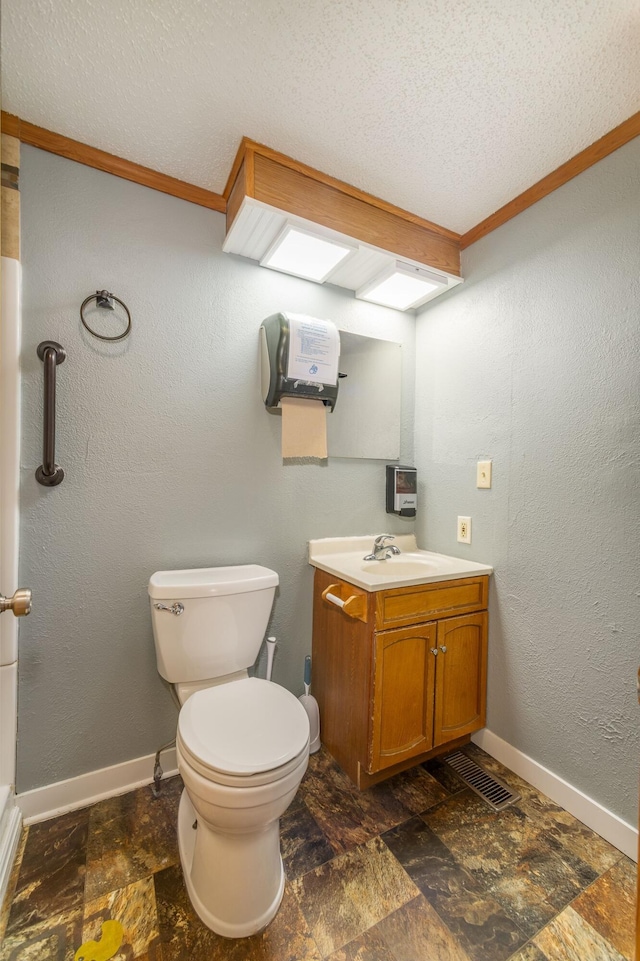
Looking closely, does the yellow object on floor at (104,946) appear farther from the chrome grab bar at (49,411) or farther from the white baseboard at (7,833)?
the chrome grab bar at (49,411)

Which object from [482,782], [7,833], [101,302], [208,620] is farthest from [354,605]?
[101,302]

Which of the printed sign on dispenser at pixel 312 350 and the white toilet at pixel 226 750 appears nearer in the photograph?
the white toilet at pixel 226 750

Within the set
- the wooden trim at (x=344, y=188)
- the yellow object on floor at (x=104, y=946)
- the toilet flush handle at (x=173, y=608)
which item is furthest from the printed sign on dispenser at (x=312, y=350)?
the yellow object on floor at (x=104, y=946)

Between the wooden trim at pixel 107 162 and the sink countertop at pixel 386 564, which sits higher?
the wooden trim at pixel 107 162

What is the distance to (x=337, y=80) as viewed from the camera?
1128mm

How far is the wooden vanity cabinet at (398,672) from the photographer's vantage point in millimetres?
1360

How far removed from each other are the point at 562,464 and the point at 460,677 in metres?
0.92

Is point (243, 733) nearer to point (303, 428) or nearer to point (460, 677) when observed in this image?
point (460, 677)

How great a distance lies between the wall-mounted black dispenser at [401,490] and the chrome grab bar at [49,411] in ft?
4.57

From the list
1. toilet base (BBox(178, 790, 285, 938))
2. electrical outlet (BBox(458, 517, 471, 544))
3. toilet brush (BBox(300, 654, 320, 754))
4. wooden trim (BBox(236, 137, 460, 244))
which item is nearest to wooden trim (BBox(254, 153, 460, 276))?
wooden trim (BBox(236, 137, 460, 244))

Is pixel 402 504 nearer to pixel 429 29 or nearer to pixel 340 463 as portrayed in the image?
pixel 340 463

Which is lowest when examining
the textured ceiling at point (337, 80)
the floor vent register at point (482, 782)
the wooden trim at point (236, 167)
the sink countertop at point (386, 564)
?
the floor vent register at point (482, 782)

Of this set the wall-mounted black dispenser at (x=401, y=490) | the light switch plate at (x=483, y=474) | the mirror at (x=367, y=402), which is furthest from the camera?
the wall-mounted black dispenser at (x=401, y=490)

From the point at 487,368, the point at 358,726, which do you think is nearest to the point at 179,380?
the point at 487,368
